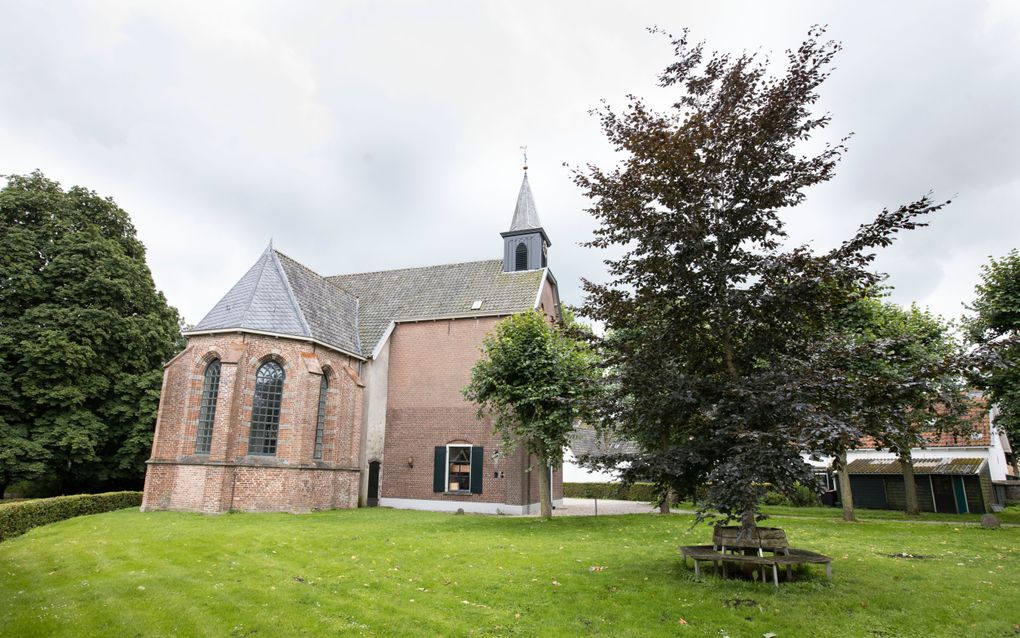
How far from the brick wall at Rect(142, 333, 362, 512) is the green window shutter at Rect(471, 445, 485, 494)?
514cm

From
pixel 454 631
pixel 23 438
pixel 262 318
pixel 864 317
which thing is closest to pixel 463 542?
pixel 454 631

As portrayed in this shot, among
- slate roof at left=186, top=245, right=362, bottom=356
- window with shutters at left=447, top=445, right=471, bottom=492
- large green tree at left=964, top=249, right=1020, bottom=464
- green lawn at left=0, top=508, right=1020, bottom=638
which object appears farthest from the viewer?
window with shutters at left=447, top=445, right=471, bottom=492

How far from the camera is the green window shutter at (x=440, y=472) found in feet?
79.2

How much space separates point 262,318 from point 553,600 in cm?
1770

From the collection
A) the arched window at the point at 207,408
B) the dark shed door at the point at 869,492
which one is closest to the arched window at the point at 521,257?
the arched window at the point at 207,408

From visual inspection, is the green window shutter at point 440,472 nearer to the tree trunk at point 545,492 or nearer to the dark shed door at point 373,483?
the dark shed door at point 373,483

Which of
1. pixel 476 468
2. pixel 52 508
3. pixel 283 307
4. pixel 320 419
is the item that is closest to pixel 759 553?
pixel 476 468

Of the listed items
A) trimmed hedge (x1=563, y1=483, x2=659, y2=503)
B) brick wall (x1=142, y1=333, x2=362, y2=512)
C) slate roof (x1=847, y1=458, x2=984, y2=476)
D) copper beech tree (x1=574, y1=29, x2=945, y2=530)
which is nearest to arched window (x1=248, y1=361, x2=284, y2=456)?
brick wall (x1=142, y1=333, x2=362, y2=512)

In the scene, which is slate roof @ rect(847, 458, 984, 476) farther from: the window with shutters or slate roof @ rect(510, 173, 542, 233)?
slate roof @ rect(510, 173, 542, 233)

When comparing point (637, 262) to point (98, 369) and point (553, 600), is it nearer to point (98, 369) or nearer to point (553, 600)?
point (553, 600)

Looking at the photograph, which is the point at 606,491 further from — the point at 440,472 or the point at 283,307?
the point at 283,307

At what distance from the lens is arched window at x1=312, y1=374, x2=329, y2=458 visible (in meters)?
22.6

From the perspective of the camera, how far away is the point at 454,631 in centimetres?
672

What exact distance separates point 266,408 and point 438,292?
975 centimetres
